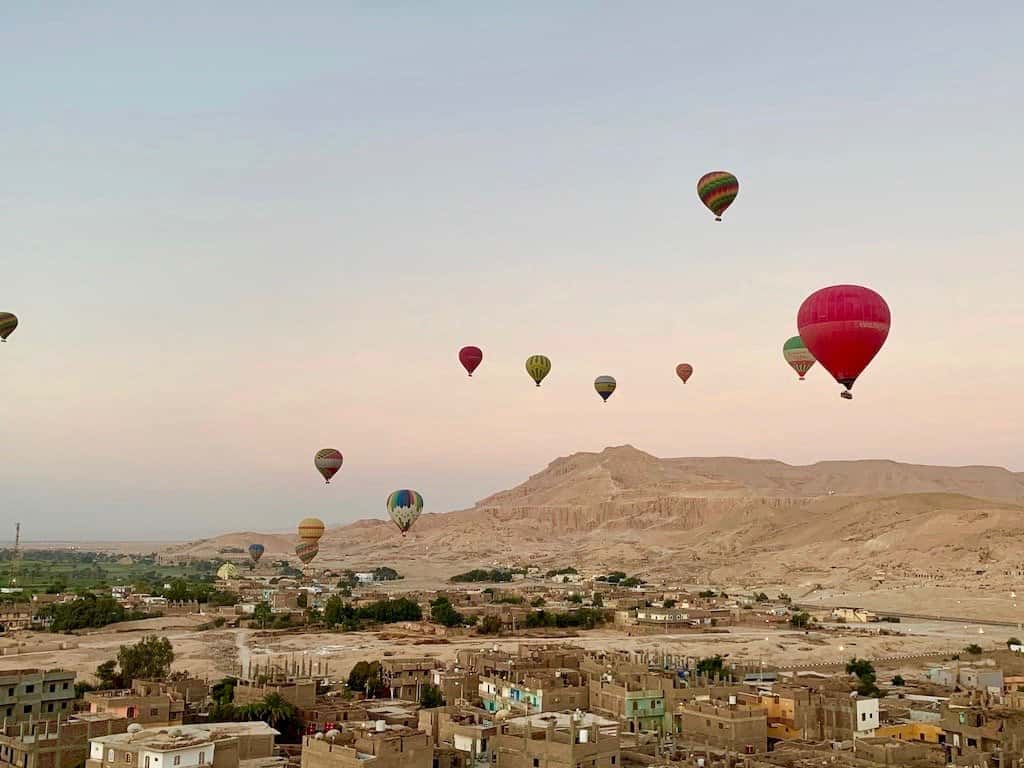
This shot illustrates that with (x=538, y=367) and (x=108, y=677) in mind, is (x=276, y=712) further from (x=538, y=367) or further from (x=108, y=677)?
(x=538, y=367)

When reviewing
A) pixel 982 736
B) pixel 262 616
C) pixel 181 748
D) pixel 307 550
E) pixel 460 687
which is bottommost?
pixel 982 736

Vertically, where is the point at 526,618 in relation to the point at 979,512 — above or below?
below

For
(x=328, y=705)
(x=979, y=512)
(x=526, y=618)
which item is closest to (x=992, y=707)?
(x=328, y=705)

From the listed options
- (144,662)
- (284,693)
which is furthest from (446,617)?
(284,693)

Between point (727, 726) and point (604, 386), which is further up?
point (604, 386)

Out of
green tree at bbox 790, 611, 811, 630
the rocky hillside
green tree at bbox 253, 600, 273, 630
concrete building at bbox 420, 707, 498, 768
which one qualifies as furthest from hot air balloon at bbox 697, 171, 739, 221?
the rocky hillside

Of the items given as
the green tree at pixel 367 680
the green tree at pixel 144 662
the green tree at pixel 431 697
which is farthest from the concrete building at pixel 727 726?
the green tree at pixel 144 662

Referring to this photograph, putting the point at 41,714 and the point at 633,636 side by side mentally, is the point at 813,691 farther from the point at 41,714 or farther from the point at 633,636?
the point at 633,636

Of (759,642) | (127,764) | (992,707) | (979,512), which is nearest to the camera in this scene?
(127,764)
